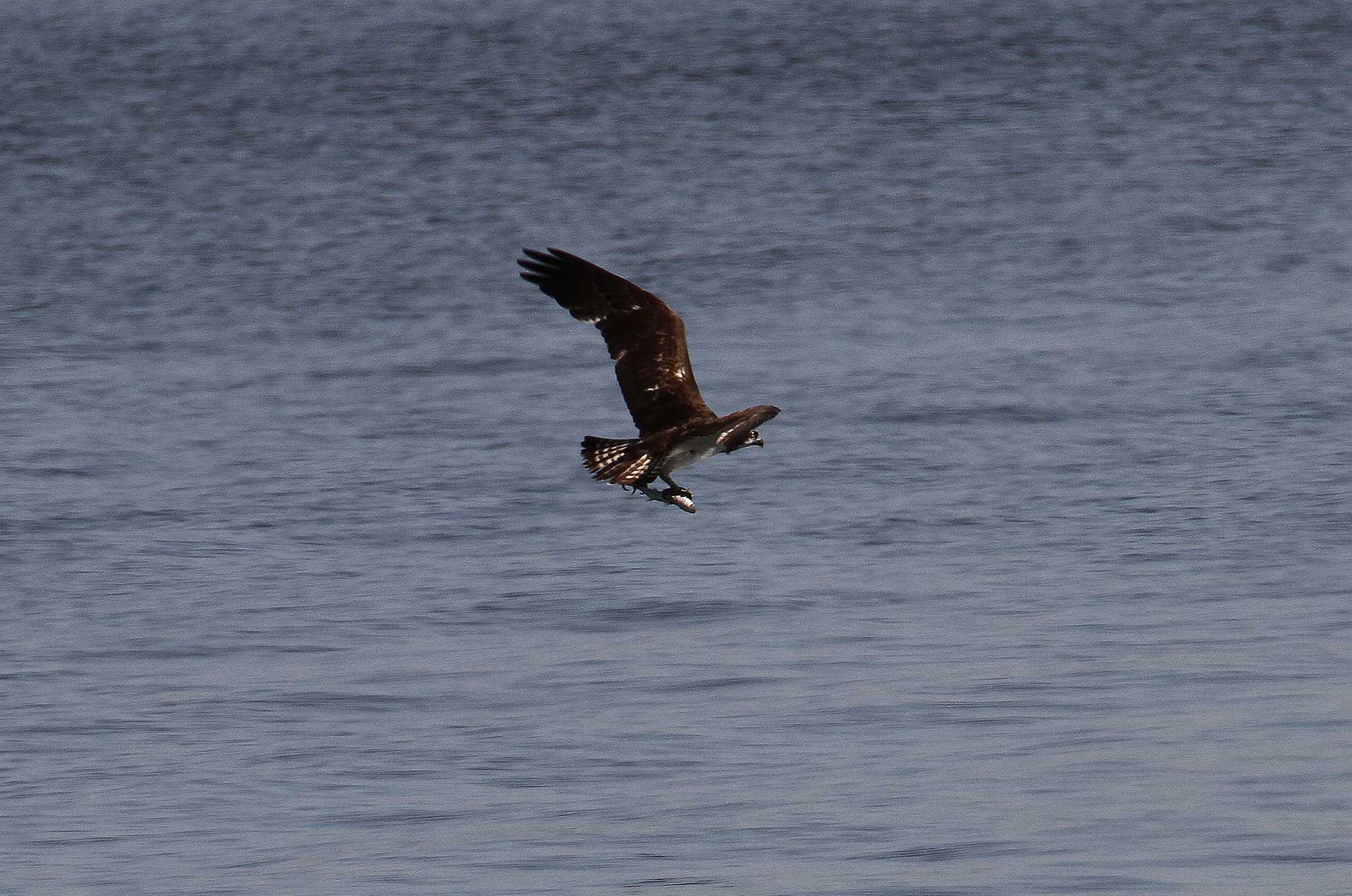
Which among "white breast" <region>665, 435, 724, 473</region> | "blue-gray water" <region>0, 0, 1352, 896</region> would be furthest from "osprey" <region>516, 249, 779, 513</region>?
"blue-gray water" <region>0, 0, 1352, 896</region>

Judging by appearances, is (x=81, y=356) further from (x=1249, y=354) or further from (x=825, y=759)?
(x=825, y=759)

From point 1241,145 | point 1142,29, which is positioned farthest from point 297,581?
point 1142,29

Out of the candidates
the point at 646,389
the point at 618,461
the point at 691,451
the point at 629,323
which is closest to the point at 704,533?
the point at 629,323

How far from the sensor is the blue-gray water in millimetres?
11281

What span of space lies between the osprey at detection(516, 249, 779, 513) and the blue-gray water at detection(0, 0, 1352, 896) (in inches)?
69.4

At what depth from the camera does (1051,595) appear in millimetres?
14281

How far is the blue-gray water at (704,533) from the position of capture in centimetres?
1128

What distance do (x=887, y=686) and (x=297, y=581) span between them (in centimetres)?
410

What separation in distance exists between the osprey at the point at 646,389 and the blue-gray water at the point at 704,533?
1.76m

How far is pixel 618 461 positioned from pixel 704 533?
19.6 feet

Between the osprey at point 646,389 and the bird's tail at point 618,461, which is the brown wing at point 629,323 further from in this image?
the bird's tail at point 618,461

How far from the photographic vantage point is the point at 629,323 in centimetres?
1159

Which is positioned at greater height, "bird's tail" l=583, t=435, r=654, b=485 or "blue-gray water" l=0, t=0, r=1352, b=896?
"bird's tail" l=583, t=435, r=654, b=485

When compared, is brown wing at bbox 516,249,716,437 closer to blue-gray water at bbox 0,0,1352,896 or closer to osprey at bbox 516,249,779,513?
osprey at bbox 516,249,779,513
